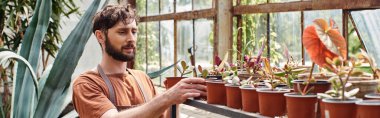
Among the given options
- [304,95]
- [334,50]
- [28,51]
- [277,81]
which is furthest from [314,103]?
[28,51]

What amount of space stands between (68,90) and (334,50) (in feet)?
6.21

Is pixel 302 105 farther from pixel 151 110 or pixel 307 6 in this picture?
pixel 307 6

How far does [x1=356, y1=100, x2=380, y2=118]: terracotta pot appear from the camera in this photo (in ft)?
3.36

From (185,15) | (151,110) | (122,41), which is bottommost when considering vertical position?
(151,110)

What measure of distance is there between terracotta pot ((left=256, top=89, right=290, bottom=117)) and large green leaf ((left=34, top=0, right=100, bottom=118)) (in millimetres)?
1444

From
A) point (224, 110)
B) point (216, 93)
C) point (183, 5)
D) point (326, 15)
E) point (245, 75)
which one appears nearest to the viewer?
point (224, 110)

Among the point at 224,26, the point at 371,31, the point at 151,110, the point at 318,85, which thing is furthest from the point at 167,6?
the point at 318,85

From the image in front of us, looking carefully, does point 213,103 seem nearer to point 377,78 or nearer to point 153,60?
point 377,78

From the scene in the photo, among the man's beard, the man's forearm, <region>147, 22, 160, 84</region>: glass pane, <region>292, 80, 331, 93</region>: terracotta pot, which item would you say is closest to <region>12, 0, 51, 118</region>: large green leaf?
the man's beard

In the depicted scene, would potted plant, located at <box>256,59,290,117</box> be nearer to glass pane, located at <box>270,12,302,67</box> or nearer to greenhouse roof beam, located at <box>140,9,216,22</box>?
glass pane, located at <box>270,12,302,67</box>

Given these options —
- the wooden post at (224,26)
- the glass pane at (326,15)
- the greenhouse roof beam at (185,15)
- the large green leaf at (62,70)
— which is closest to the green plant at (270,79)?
the large green leaf at (62,70)

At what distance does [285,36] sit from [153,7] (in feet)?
8.42

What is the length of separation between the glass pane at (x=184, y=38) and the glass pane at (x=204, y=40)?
14cm

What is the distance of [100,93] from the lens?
6.12ft
